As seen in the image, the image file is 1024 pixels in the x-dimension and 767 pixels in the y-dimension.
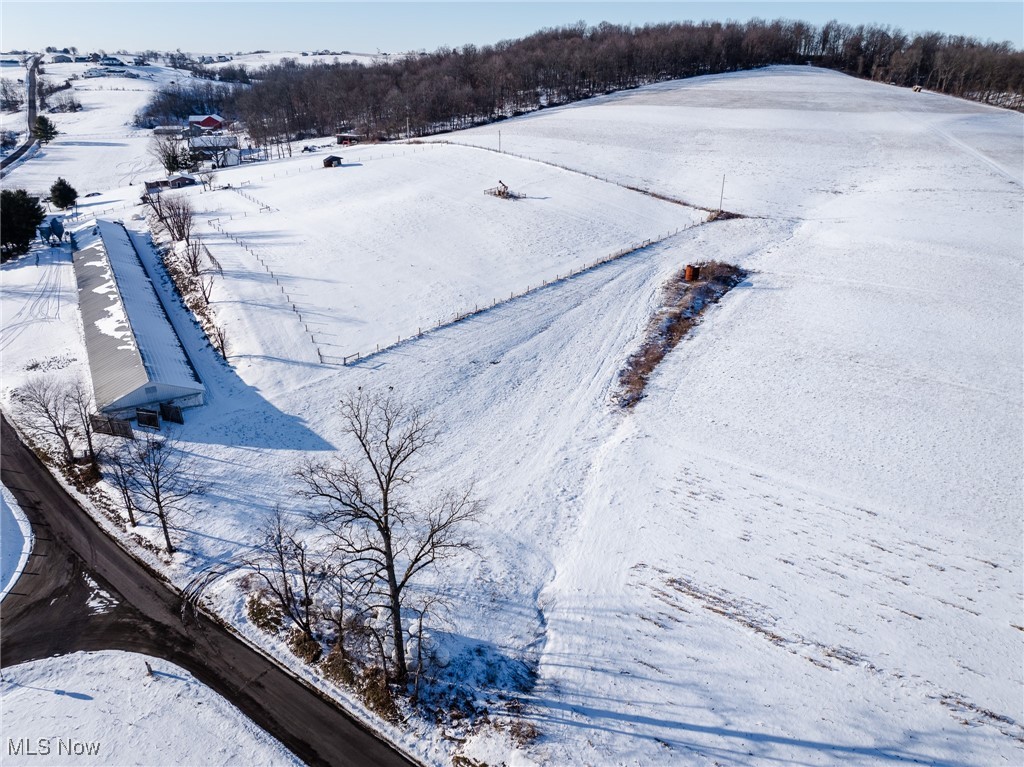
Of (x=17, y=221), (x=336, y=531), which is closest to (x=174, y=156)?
(x=17, y=221)

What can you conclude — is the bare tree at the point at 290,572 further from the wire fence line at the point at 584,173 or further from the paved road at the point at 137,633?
the wire fence line at the point at 584,173

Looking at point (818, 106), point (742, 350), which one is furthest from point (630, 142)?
point (742, 350)

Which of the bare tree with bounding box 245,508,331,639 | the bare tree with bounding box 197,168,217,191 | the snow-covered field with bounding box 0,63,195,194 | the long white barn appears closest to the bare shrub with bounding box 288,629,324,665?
the bare tree with bounding box 245,508,331,639

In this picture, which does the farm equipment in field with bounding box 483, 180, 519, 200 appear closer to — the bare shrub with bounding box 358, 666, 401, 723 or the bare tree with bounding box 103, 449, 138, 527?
the bare tree with bounding box 103, 449, 138, 527

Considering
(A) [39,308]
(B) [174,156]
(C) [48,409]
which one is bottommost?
(C) [48,409]

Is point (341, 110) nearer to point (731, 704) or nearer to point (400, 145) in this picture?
point (400, 145)

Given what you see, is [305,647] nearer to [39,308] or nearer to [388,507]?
[388,507]
